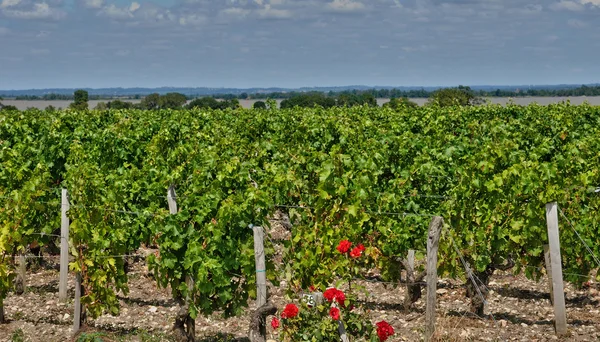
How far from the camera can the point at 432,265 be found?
8.34m

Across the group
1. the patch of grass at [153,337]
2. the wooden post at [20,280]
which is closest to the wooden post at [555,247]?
the patch of grass at [153,337]

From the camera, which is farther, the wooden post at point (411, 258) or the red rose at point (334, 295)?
the wooden post at point (411, 258)

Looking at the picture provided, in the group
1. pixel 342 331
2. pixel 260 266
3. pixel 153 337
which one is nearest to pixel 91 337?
pixel 153 337

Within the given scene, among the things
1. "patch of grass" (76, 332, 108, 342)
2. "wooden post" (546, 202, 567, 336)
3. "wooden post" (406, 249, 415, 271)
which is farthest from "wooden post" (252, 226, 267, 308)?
"wooden post" (406, 249, 415, 271)

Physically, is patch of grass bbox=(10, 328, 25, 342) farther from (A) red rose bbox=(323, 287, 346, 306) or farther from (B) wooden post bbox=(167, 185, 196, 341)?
(A) red rose bbox=(323, 287, 346, 306)

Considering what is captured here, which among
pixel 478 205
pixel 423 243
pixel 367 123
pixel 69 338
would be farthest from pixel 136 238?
pixel 367 123

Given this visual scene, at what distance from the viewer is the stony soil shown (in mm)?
9211

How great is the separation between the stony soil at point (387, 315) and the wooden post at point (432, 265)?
342 millimetres

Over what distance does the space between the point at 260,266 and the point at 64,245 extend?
11.5 feet

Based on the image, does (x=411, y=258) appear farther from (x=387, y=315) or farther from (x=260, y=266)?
(x=260, y=266)

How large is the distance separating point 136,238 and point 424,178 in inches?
153

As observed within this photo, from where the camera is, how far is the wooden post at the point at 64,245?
32.9 ft

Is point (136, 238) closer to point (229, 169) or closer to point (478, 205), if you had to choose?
point (229, 169)

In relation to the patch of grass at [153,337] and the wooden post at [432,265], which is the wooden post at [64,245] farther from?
the wooden post at [432,265]
